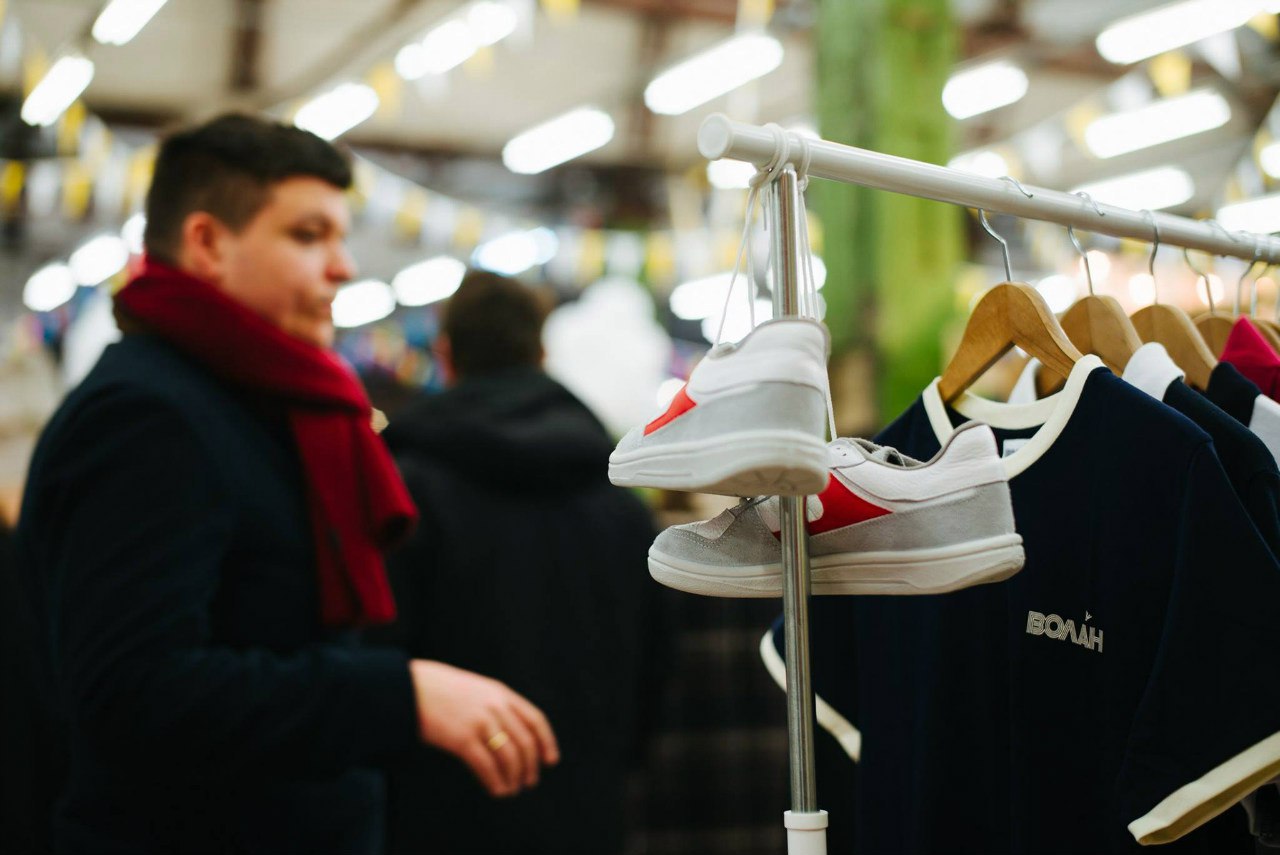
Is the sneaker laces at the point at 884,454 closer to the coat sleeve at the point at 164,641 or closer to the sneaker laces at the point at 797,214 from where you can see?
the sneaker laces at the point at 797,214

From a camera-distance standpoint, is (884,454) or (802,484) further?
(884,454)

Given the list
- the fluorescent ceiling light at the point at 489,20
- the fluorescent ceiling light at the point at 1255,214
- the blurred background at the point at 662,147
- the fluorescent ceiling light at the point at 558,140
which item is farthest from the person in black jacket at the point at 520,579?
the fluorescent ceiling light at the point at 1255,214

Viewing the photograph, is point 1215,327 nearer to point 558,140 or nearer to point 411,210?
point 411,210

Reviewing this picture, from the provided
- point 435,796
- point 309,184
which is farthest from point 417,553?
point 309,184

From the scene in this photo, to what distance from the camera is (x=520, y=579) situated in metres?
2.02

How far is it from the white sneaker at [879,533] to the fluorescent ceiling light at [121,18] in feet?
A: 18.7

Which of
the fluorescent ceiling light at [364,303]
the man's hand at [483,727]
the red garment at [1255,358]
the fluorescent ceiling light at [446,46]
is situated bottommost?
the man's hand at [483,727]

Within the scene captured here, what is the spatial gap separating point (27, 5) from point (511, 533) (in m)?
6.62

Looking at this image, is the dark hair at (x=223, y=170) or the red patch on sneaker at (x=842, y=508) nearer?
the red patch on sneaker at (x=842, y=508)

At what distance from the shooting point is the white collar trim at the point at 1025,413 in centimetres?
109

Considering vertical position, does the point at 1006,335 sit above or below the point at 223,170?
below

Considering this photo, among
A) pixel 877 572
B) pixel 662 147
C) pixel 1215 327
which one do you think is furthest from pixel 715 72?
pixel 877 572

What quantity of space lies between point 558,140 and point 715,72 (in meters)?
2.83

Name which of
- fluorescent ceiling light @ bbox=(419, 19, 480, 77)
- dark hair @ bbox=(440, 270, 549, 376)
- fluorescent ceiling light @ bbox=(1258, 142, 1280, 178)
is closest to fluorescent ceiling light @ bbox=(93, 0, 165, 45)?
fluorescent ceiling light @ bbox=(419, 19, 480, 77)
